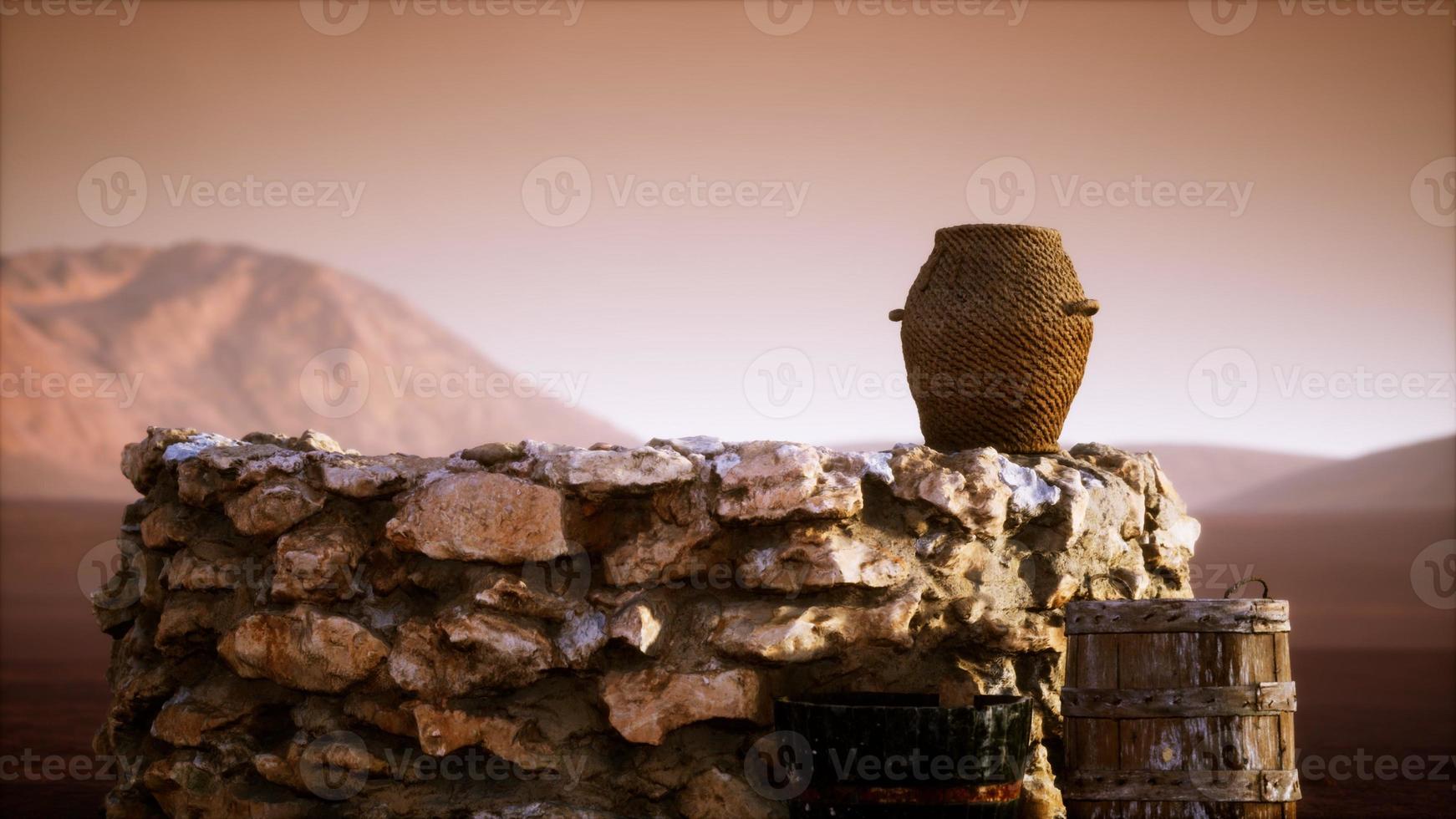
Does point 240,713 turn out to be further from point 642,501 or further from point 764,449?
point 764,449

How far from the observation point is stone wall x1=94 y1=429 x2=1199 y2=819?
3.69m

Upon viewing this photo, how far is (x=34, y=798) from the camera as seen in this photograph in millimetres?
5102


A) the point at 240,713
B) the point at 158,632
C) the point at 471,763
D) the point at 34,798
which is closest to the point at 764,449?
the point at 471,763

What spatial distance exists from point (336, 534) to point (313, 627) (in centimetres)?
29

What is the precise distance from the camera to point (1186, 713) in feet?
11.9

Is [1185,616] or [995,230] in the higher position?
[995,230]

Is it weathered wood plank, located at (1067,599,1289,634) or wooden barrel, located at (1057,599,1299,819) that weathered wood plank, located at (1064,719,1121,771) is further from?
weathered wood plank, located at (1067,599,1289,634)

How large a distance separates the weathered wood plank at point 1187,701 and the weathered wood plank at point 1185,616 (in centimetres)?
17
